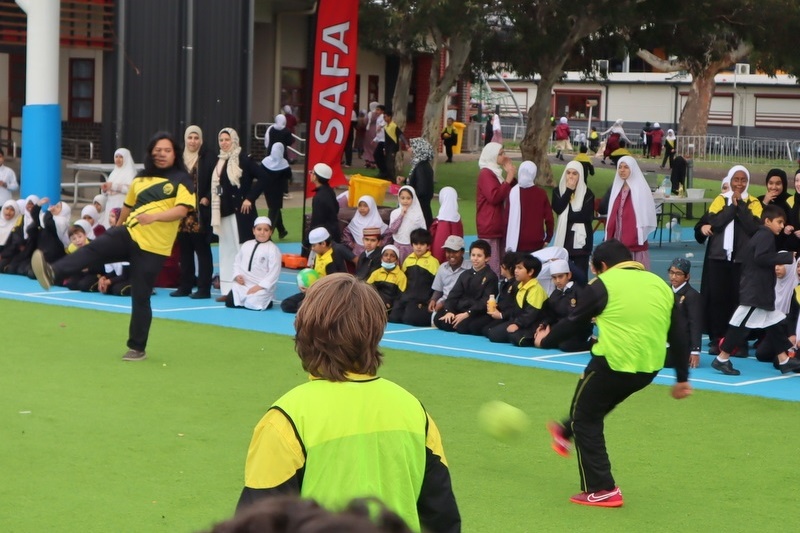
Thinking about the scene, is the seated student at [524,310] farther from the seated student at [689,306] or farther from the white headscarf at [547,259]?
the seated student at [689,306]

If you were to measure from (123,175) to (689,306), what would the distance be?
860 cm

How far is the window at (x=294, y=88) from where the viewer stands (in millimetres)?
36406

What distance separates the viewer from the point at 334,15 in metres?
18.2

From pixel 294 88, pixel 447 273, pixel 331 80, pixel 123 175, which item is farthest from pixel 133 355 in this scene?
pixel 294 88

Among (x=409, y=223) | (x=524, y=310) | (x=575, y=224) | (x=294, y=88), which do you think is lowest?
(x=524, y=310)

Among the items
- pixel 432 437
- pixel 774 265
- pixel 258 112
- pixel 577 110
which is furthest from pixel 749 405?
pixel 577 110

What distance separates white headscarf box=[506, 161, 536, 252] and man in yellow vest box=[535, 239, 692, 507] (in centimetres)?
738

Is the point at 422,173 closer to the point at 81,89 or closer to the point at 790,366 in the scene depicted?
the point at 790,366

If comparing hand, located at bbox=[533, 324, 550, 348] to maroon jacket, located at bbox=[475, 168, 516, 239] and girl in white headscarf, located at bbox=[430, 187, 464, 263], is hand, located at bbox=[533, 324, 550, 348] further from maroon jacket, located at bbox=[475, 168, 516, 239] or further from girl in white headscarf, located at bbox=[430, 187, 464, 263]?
girl in white headscarf, located at bbox=[430, 187, 464, 263]

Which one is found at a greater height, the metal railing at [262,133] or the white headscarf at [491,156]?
the metal railing at [262,133]

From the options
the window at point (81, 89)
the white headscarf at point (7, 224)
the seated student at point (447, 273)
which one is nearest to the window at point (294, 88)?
the window at point (81, 89)

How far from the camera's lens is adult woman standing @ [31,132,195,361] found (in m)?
10.4

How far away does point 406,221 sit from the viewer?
15.8 m

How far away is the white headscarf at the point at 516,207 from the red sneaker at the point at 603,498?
7527 millimetres
